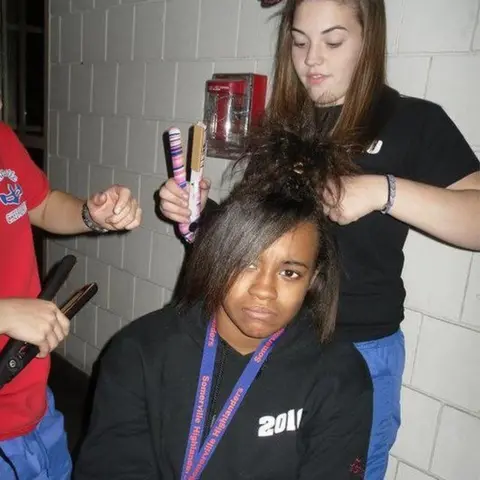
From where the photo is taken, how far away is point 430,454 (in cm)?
144

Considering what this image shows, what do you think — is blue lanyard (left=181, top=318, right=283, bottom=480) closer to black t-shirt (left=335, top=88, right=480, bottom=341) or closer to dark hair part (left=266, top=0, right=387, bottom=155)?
black t-shirt (left=335, top=88, right=480, bottom=341)

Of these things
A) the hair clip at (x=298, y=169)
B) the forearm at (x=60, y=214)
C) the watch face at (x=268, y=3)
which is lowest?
the forearm at (x=60, y=214)

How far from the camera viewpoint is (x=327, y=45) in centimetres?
114

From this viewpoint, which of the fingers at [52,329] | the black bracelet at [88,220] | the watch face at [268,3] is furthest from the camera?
the watch face at [268,3]

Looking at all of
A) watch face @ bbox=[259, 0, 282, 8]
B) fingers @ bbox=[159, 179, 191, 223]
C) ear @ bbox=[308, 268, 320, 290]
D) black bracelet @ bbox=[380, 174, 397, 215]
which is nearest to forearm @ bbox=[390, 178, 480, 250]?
black bracelet @ bbox=[380, 174, 397, 215]

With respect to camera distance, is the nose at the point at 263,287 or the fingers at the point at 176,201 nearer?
the nose at the point at 263,287

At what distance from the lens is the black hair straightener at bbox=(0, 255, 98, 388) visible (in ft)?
3.02

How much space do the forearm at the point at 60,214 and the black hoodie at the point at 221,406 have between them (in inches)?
13.9

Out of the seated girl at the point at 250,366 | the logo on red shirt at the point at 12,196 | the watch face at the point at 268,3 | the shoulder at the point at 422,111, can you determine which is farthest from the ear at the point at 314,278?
the watch face at the point at 268,3

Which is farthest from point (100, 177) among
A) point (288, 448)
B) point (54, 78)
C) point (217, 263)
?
point (288, 448)

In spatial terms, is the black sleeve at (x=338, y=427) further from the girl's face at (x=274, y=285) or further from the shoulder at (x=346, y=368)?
the girl's face at (x=274, y=285)

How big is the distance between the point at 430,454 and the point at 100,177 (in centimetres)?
176

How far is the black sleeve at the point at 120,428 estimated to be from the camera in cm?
110

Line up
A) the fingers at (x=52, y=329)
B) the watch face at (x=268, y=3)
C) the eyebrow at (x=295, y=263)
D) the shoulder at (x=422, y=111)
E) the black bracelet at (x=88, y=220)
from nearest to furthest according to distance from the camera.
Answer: the fingers at (x=52, y=329)
the eyebrow at (x=295, y=263)
the shoulder at (x=422, y=111)
the black bracelet at (x=88, y=220)
the watch face at (x=268, y=3)
